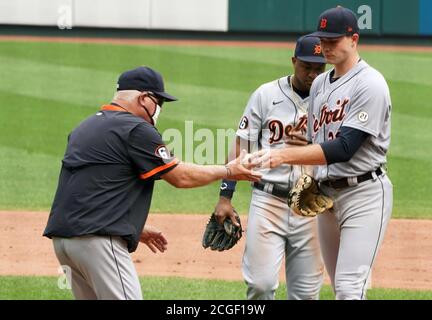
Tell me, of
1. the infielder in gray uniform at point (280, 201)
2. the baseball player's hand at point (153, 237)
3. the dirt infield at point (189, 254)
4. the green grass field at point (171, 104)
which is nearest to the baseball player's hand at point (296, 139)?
the infielder in gray uniform at point (280, 201)

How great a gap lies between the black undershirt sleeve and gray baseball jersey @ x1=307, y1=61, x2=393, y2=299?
0.14ft

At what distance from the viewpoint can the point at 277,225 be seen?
247 inches

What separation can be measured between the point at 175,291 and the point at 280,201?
1.52 meters

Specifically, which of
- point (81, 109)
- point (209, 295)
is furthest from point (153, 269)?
point (81, 109)

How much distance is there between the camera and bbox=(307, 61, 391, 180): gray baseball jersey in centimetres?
545

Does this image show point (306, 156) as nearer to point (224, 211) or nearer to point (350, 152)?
point (350, 152)

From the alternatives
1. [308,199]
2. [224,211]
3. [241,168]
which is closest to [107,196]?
[241,168]

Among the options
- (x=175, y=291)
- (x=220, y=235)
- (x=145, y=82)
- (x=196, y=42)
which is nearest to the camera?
(x=145, y=82)

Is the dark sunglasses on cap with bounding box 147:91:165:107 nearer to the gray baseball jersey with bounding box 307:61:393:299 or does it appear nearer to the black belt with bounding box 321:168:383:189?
the gray baseball jersey with bounding box 307:61:393:299
